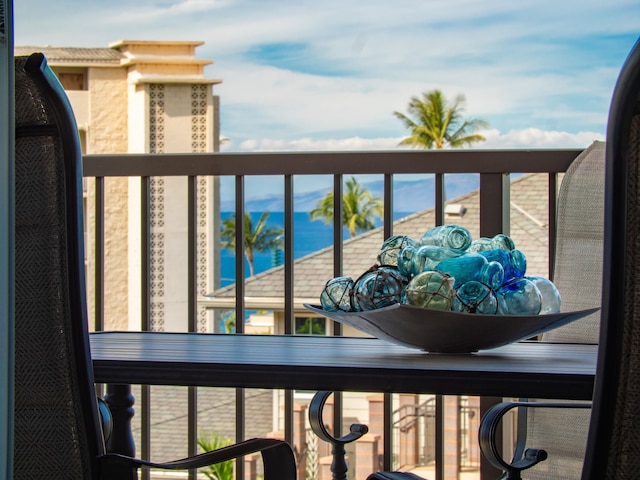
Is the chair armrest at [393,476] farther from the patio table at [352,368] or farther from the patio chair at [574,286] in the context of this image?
the patio chair at [574,286]

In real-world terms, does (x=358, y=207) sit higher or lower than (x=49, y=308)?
higher

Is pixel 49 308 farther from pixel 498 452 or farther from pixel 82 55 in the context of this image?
pixel 82 55

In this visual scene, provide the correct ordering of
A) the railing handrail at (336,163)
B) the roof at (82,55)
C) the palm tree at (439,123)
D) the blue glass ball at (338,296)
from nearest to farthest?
the blue glass ball at (338,296)
the railing handrail at (336,163)
the roof at (82,55)
the palm tree at (439,123)

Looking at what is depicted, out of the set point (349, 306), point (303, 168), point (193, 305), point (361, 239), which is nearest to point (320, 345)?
point (349, 306)

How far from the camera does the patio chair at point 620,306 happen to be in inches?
29.7

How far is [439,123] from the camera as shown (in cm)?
3012

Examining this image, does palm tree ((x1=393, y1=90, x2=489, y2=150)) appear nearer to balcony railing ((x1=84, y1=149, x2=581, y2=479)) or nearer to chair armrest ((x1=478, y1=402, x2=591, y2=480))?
balcony railing ((x1=84, y1=149, x2=581, y2=479))

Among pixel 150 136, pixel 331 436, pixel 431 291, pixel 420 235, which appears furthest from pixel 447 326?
pixel 150 136

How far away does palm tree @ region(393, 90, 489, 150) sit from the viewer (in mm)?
30156

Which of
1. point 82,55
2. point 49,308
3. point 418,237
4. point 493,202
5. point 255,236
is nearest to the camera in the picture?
point 49,308

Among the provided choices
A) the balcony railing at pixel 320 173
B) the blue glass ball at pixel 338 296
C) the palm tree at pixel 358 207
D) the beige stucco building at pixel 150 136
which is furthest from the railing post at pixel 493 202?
the palm tree at pixel 358 207

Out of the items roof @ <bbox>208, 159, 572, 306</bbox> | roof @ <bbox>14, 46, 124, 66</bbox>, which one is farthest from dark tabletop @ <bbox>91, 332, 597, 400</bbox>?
roof @ <bbox>14, 46, 124, 66</bbox>

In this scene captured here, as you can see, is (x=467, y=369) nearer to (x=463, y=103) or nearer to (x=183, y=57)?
(x=183, y=57)

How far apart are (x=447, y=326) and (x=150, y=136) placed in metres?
23.7
